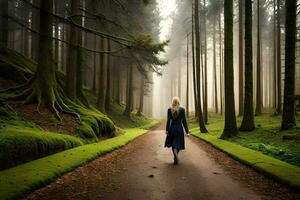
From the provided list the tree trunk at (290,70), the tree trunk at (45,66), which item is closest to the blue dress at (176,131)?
the tree trunk at (45,66)

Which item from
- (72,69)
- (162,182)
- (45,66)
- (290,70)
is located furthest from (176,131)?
(72,69)

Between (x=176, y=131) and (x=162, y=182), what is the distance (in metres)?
2.83

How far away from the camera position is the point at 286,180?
662 centimetres

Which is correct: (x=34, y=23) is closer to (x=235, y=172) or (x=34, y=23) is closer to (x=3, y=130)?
(x=3, y=130)

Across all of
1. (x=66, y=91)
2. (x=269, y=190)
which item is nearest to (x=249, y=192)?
(x=269, y=190)

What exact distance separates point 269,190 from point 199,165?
10.1 ft

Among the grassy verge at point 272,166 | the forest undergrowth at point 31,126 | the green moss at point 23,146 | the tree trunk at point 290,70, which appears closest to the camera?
the grassy verge at point 272,166

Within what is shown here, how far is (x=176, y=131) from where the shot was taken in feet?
31.3

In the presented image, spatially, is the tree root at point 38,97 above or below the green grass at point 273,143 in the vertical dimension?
above

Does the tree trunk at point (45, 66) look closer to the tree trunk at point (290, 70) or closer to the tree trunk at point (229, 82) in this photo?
the tree trunk at point (229, 82)

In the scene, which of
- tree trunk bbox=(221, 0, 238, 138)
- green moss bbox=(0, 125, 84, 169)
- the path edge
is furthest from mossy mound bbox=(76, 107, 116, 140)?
tree trunk bbox=(221, 0, 238, 138)

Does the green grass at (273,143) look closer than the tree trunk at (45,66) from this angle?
Yes

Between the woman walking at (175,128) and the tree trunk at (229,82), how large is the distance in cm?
671

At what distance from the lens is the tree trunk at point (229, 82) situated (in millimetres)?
15789
